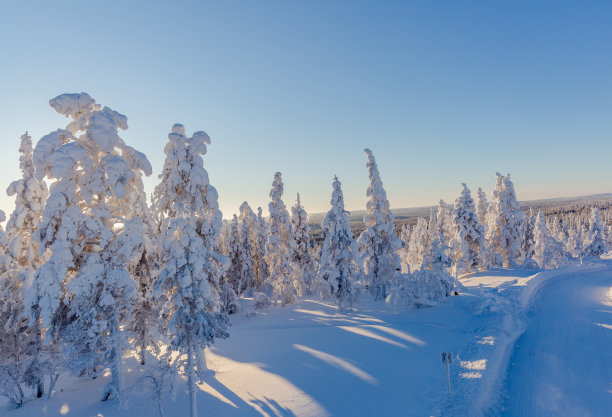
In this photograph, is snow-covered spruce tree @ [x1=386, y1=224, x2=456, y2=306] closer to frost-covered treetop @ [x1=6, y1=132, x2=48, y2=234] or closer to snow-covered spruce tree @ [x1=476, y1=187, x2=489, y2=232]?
frost-covered treetop @ [x1=6, y1=132, x2=48, y2=234]

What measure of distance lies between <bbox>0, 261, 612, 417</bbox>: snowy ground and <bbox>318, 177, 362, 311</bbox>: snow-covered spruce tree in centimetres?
275

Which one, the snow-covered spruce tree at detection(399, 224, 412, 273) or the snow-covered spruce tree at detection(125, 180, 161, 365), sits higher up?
the snow-covered spruce tree at detection(125, 180, 161, 365)

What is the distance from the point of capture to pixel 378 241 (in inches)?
1073

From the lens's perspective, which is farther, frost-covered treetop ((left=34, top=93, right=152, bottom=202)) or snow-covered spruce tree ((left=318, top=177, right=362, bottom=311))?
snow-covered spruce tree ((left=318, top=177, right=362, bottom=311))

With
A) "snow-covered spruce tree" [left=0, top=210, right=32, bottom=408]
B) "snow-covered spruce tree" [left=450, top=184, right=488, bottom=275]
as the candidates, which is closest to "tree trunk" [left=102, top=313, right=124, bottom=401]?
"snow-covered spruce tree" [left=0, top=210, right=32, bottom=408]

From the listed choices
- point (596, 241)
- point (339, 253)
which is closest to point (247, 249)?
point (339, 253)

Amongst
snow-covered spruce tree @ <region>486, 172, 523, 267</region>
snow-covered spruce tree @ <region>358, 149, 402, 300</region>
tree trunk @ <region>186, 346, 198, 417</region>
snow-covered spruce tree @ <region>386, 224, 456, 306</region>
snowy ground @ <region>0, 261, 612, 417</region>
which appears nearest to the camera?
snowy ground @ <region>0, 261, 612, 417</region>

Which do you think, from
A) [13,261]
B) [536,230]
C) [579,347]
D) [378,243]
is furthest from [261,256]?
[536,230]

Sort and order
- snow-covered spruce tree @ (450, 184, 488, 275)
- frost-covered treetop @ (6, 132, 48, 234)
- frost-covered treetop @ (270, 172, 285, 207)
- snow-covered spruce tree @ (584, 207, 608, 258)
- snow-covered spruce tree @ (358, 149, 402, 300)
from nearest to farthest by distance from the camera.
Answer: frost-covered treetop @ (6, 132, 48, 234) < snow-covered spruce tree @ (358, 149, 402, 300) < frost-covered treetop @ (270, 172, 285, 207) < snow-covered spruce tree @ (450, 184, 488, 275) < snow-covered spruce tree @ (584, 207, 608, 258)

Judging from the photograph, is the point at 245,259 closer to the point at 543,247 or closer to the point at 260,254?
the point at 260,254

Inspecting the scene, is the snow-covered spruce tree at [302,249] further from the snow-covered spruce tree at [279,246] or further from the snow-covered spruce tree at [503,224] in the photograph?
the snow-covered spruce tree at [503,224]

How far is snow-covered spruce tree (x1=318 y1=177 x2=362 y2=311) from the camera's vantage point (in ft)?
85.5

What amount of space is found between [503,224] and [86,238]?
48.5m

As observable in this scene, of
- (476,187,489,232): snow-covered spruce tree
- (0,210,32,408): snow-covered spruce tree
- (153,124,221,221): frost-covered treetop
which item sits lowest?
(0,210,32,408): snow-covered spruce tree
